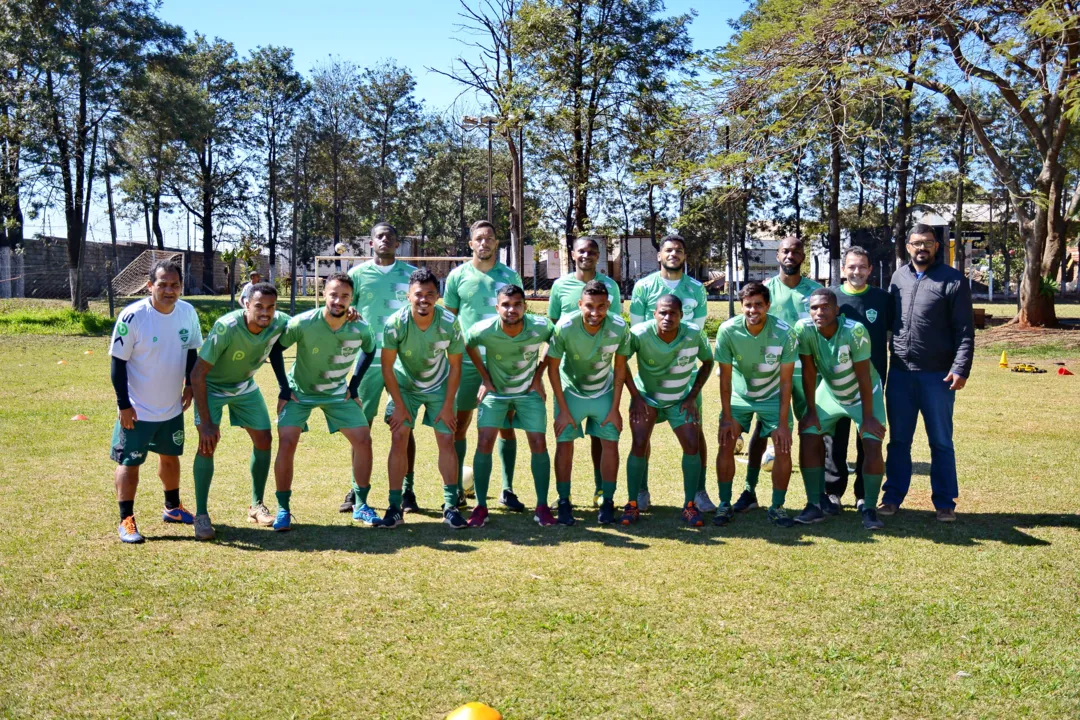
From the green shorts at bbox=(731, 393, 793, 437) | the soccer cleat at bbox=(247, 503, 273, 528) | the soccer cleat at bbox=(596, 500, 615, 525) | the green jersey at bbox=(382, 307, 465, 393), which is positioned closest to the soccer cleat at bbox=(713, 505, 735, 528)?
the green shorts at bbox=(731, 393, 793, 437)

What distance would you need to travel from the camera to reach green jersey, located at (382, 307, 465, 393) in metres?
7.11

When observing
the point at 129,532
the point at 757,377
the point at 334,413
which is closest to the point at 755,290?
the point at 757,377

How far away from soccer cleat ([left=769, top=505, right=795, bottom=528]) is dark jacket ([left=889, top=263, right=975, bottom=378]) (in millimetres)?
1556

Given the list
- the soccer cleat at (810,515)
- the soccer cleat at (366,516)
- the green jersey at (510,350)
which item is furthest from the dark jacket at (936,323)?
the soccer cleat at (366,516)

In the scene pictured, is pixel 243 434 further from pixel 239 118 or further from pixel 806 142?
pixel 239 118

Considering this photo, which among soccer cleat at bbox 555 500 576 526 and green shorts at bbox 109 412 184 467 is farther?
soccer cleat at bbox 555 500 576 526

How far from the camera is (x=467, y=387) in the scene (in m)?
7.65

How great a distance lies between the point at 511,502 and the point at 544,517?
2.32 feet

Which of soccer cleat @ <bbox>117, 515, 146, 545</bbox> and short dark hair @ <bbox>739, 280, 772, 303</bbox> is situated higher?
short dark hair @ <bbox>739, 280, 772, 303</bbox>

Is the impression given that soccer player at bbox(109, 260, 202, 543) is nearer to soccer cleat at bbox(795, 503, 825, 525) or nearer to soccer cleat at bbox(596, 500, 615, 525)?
soccer cleat at bbox(596, 500, 615, 525)

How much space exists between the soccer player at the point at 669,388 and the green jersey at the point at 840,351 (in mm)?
782

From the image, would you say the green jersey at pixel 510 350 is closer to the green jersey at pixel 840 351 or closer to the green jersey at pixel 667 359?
the green jersey at pixel 667 359

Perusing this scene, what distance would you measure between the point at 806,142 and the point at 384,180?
140 ft

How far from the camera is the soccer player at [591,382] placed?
23.0ft
